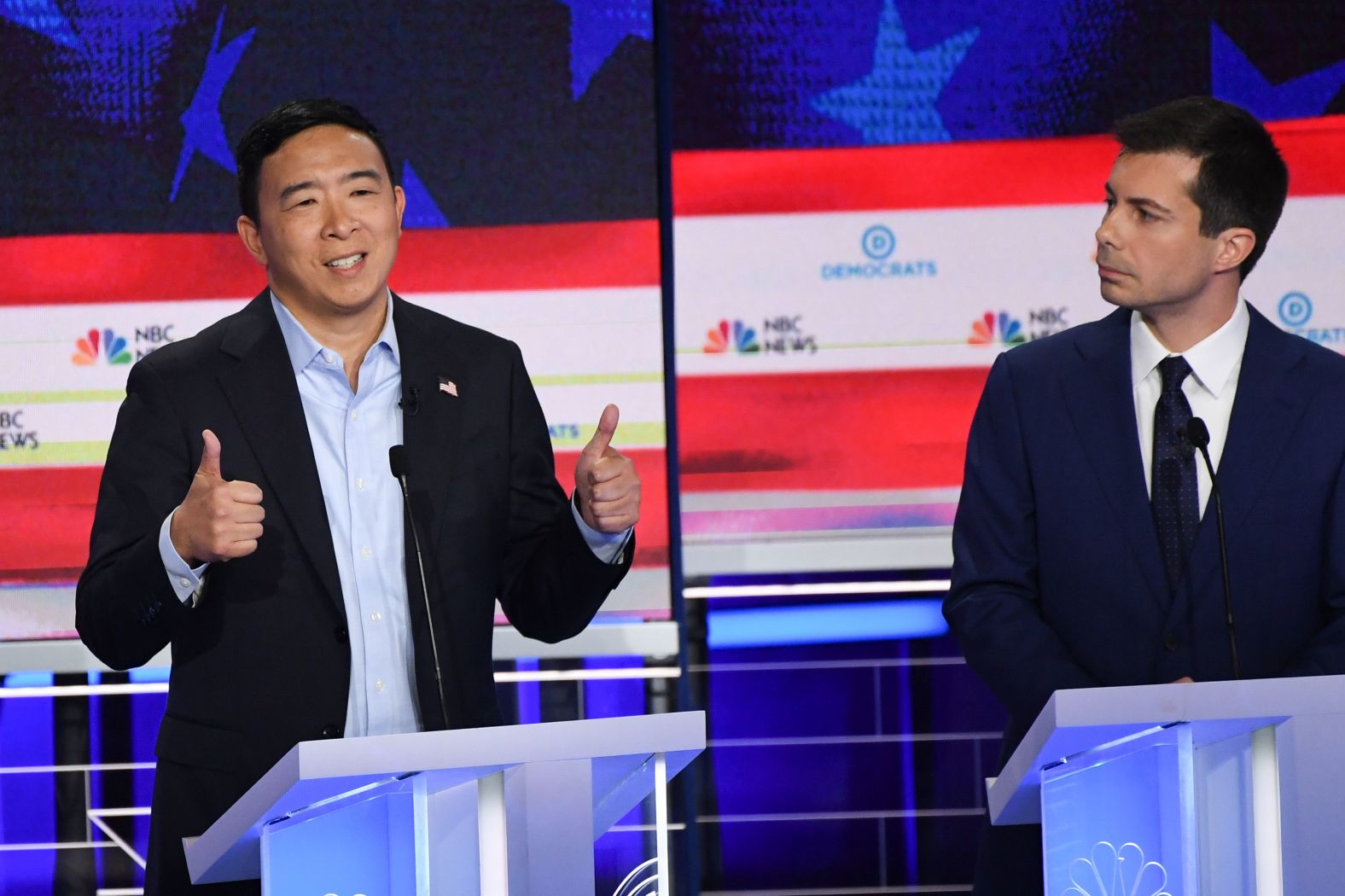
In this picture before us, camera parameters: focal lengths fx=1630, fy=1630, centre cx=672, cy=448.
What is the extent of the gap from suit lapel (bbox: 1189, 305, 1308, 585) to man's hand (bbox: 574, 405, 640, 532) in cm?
86

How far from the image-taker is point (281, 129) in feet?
8.67

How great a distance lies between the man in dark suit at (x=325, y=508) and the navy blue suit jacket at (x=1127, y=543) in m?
0.60

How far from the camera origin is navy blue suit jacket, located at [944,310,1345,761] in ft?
8.09

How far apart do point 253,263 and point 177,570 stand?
1985 millimetres

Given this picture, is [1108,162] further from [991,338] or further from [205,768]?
[205,768]

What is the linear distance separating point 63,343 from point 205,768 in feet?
6.65

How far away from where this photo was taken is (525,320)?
4.04 meters

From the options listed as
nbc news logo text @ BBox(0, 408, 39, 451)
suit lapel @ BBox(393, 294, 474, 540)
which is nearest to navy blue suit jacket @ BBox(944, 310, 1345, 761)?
suit lapel @ BBox(393, 294, 474, 540)

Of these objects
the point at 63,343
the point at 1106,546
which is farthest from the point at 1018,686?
the point at 63,343

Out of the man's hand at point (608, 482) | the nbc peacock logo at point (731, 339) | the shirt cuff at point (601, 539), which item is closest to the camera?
the man's hand at point (608, 482)

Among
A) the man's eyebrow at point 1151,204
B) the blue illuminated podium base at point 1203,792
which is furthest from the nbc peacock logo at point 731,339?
the blue illuminated podium base at point 1203,792

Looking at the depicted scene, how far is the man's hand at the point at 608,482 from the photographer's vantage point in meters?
2.32

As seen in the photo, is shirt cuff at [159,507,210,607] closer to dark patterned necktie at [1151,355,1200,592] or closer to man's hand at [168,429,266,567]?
man's hand at [168,429,266,567]

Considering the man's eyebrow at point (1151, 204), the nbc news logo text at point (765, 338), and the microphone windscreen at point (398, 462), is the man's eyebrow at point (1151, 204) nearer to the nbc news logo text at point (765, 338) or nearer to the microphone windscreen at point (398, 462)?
the microphone windscreen at point (398, 462)
